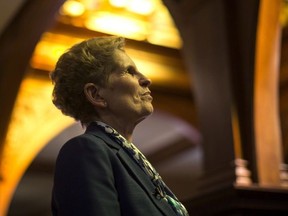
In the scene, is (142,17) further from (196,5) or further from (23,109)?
(196,5)

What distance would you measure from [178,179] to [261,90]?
8244 mm

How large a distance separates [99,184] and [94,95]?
312mm

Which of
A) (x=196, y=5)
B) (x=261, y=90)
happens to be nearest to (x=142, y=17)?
(x=196, y=5)

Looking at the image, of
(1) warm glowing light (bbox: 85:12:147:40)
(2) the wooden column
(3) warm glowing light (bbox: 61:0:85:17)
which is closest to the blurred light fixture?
(1) warm glowing light (bbox: 85:12:147:40)

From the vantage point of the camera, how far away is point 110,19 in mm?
6422

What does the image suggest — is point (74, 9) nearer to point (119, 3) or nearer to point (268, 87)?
point (119, 3)

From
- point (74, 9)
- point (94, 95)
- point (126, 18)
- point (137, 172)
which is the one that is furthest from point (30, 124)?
point (137, 172)

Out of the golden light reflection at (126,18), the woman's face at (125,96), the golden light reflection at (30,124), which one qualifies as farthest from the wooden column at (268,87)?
the golden light reflection at (30,124)

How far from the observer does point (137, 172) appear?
4.86ft

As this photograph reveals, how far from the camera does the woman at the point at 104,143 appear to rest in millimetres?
1355

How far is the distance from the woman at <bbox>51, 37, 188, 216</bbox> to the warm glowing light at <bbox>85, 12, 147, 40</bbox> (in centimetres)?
476

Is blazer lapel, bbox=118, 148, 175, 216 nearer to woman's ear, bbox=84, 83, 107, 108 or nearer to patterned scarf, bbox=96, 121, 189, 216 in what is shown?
patterned scarf, bbox=96, 121, 189, 216

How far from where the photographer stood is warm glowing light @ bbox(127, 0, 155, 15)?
629 centimetres

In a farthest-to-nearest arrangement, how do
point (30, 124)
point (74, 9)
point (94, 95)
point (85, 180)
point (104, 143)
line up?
point (30, 124) < point (74, 9) < point (94, 95) < point (104, 143) < point (85, 180)
